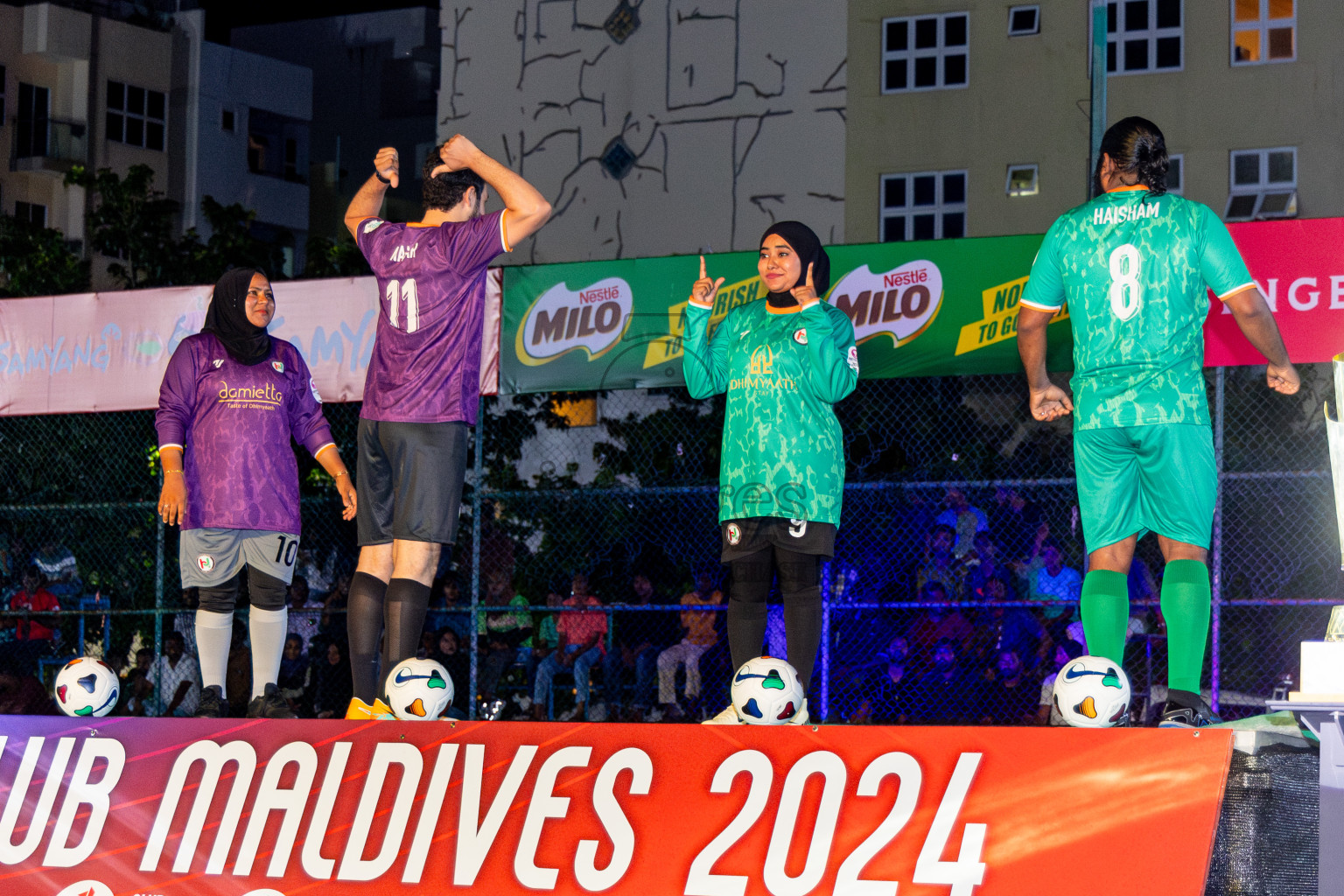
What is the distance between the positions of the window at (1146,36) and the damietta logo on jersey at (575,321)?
14.3 metres

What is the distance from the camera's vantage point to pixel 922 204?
68.6 feet

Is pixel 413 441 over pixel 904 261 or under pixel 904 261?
under

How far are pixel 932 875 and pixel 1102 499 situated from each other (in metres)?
Answer: 1.59

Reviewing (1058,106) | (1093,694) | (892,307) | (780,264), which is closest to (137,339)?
(892,307)

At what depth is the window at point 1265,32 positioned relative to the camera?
19.6 metres

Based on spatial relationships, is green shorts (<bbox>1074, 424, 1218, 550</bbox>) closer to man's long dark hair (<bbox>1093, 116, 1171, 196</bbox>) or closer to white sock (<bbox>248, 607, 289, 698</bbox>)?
man's long dark hair (<bbox>1093, 116, 1171, 196</bbox>)

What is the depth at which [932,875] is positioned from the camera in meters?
3.55

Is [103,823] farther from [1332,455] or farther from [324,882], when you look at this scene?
[1332,455]

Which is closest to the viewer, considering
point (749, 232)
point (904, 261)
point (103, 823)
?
point (103, 823)

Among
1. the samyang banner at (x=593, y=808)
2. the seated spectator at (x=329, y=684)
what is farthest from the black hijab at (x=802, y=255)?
the seated spectator at (x=329, y=684)

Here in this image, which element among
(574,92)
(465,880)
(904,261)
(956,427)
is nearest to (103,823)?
(465,880)

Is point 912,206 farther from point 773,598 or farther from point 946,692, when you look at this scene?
point 946,692

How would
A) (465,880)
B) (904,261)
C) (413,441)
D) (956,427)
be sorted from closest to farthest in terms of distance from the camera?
(465,880), (413,441), (904,261), (956,427)

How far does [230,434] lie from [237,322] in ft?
1.48
